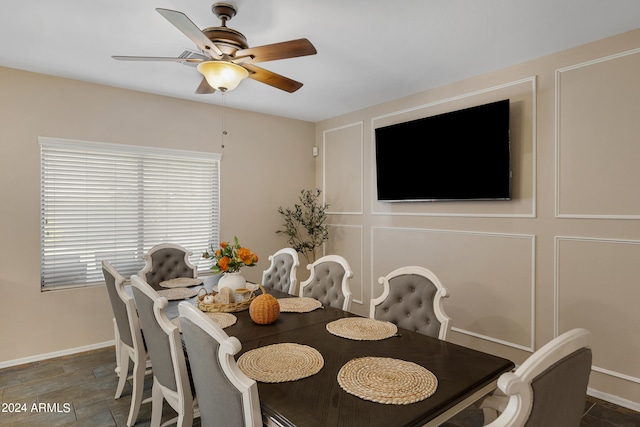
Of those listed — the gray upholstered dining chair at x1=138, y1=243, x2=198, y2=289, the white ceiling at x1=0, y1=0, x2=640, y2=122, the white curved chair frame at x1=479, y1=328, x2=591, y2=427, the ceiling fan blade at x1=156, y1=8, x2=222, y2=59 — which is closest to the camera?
the white curved chair frame at x1=479, y1=328, x2=591, y2=427

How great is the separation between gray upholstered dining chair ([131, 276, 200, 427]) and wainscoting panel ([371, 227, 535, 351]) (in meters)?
2.60

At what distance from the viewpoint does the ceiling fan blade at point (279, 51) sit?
1918mm

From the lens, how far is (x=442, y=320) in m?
2.04

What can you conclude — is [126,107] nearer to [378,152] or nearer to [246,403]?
[378,152]

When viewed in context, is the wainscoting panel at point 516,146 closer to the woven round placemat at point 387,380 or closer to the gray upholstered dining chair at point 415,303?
the gray upholstered dining chair at point 415,303

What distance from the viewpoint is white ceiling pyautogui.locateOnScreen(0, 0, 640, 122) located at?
2213 mm

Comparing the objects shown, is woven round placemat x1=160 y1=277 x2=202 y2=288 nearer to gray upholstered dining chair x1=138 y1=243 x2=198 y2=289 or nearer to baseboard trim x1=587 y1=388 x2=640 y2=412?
gray upholstered dining chair x1=138 y1=243 x2=198 y2=289

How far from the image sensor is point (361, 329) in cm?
196

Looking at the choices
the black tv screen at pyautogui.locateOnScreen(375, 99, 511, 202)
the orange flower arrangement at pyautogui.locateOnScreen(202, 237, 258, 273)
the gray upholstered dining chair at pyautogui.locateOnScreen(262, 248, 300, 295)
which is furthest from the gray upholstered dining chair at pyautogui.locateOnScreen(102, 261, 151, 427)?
the black tv screen at pyautogui.locateOnScreen(375, 99, 511, 202)

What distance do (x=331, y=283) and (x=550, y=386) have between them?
1.97m

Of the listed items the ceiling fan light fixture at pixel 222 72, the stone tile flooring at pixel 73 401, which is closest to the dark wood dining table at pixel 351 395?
the stone tile flooring at pixel 73 401

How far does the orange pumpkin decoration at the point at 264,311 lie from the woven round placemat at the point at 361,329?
1.07 ft

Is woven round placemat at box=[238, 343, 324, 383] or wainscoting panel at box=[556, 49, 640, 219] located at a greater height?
wainscoting panel at box=[556, 49, 640, 219]

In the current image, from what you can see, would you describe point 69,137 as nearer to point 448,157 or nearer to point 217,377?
point 217,377
